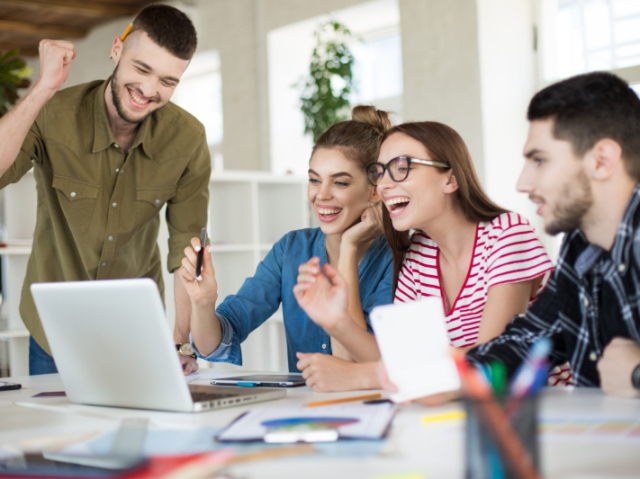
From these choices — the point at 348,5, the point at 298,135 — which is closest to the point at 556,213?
the point at 348,5

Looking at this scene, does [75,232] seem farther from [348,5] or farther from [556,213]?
[348,5]

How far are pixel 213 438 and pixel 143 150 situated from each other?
140cm

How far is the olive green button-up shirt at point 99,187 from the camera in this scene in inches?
79.7

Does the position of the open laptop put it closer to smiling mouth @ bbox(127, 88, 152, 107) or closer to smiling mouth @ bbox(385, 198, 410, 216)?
smiling mouth @ bbox(385, 198, 410, 216)

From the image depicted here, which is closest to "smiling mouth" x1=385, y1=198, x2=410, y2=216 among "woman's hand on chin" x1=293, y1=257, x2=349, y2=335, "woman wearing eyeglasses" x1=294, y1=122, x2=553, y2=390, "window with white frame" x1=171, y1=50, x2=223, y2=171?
"woman wearing eyeglasses" x1=294, y1=122, x2=553, y2=390

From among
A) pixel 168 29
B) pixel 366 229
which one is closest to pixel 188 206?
pixel 168 29

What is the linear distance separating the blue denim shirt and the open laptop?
630 millimetres

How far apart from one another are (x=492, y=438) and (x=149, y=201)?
1.73 metres

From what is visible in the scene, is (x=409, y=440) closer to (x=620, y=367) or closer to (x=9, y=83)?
(x=620, y=367)

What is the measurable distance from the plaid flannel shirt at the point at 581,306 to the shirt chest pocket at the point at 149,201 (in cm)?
123

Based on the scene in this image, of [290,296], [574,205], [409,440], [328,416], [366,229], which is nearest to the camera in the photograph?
[409,440]

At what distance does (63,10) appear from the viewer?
6.24m

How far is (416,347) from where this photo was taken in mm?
925

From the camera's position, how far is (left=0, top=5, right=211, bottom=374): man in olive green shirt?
1.91 meters
